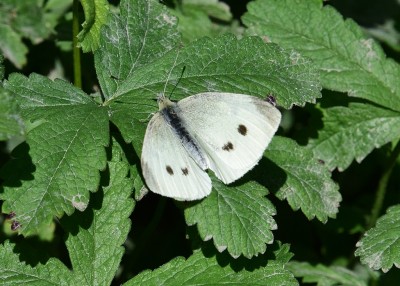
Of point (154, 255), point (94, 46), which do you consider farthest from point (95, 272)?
point (154, 255)

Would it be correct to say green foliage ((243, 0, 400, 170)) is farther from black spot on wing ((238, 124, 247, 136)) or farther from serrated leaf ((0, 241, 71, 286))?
serrated leaf ((0, 241, 71, 286))

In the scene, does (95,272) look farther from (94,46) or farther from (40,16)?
(40,16)

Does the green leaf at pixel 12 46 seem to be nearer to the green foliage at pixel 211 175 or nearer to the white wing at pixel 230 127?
the green foliage at pixel 211 175

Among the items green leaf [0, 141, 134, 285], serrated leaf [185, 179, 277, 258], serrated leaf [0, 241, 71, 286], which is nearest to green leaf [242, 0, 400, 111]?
serrated leaf [185, 179, 277, 258]

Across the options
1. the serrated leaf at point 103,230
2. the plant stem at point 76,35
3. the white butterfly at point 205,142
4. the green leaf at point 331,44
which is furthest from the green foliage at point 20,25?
the white butterfly at point 205,142

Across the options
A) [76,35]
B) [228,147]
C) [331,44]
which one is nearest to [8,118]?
[228,147]

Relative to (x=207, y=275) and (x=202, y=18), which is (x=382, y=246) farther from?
(x=202, y=18)
